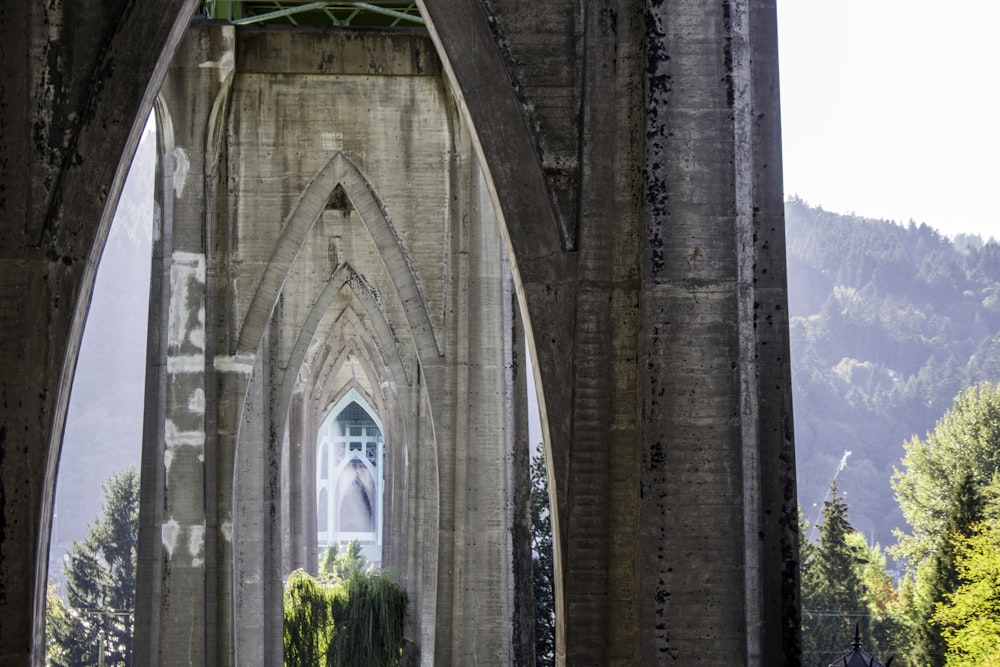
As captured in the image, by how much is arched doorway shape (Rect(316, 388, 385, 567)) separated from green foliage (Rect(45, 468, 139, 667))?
8.46 metres

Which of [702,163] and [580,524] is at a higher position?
[702,163]

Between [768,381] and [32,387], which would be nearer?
[768,381]

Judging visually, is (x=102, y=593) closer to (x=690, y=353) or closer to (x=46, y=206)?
(x=46, y=206)

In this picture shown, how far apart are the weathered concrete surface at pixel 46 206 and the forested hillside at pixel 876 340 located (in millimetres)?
117491

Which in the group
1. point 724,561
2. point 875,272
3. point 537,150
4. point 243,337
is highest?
point 875,272

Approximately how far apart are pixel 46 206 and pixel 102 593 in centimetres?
5786

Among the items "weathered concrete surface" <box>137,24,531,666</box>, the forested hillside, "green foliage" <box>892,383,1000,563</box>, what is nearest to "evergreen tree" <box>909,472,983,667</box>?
"green foliage" <box>892,383,1000,563</box>

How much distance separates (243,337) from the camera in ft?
67.5

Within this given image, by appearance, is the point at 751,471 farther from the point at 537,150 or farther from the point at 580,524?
the point at 537,150

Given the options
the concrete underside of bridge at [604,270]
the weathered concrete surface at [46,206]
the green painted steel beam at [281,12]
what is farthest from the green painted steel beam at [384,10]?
the weathered concrete surface at [46,206]

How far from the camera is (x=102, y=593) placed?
62.8 m

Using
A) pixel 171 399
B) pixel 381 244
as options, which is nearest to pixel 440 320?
pixel 381 244

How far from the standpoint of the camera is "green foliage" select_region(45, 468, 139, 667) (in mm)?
58719

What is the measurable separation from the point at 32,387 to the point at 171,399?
1176 cm
